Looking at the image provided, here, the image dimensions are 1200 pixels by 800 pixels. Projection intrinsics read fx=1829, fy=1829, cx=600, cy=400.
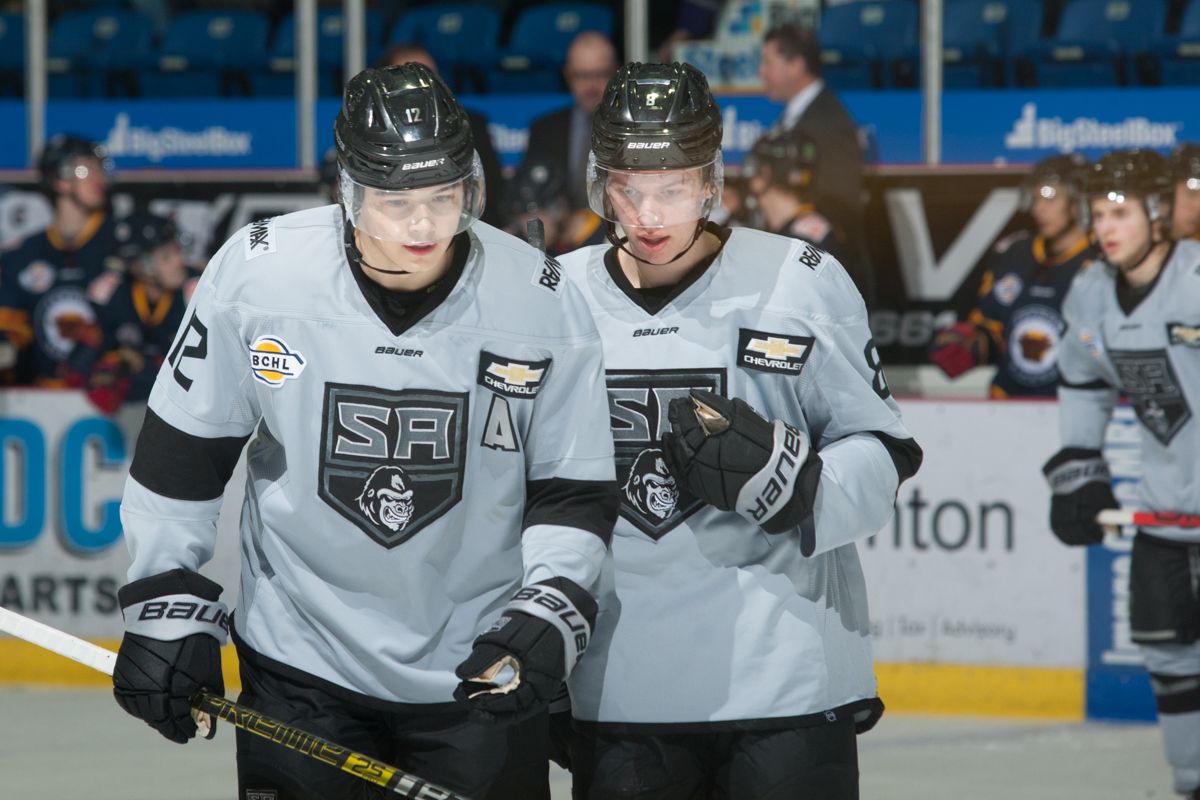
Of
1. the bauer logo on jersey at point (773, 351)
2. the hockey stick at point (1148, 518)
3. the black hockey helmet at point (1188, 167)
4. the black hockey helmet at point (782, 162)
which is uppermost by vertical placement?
the bauer logo on jersey at point (773, 351)

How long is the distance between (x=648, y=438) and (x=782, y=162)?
3464 mm

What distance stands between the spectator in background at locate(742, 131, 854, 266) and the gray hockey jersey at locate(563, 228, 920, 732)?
3112 millimetres

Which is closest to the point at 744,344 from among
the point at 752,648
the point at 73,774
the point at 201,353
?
the point at 752,648

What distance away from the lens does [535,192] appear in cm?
548

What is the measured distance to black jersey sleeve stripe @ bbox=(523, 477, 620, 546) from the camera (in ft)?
7.18

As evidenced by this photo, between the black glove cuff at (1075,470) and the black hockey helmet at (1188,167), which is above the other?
the black hockey helmet at (1188,167)

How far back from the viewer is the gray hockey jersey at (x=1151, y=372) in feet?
13.9

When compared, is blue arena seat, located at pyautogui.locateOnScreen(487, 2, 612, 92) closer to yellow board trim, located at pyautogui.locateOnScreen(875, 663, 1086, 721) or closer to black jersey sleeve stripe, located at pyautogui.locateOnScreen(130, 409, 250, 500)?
yellow board trim, located at pyautogui.locateOnScreen(875, 663, 1086, 721)

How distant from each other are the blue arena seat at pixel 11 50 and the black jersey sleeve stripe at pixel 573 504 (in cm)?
657

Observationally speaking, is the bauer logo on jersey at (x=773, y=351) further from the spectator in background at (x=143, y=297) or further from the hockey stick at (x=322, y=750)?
the spectator in background at (x=143, y=297)

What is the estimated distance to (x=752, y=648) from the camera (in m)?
2.39

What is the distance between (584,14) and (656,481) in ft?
18.2

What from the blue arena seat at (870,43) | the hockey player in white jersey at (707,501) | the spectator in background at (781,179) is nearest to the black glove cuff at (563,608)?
the hockey player in white jersey at (707,501)

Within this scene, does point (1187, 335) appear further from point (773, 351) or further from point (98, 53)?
point (98, 53)
